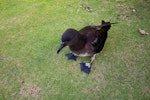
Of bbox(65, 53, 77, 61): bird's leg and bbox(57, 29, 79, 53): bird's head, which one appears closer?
bbox(57, 29, 79, 53): bird's head

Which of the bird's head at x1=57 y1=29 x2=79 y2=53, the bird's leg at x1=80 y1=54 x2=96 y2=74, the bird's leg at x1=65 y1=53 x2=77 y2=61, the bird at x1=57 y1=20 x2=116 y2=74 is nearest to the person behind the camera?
the bird's head at x1=57 y1=29 x2=79 y2=53

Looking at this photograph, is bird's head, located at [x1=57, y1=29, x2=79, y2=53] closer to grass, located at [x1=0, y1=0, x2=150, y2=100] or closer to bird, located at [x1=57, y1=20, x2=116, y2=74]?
→ bird, located at [x1=57, y1=20, x2=116, y2=74]

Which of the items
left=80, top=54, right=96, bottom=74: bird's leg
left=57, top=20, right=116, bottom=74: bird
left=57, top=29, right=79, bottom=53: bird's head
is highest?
left=57, top=29, right=79, bottom=53: bird's head

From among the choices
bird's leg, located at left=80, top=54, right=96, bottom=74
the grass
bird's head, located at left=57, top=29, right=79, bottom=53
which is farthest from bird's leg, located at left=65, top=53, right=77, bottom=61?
bird's head, located at left=57, top=29, right=79, bottom=53

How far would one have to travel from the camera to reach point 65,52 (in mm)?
3836

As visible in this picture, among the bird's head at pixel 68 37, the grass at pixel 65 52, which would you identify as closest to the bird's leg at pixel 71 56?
the grass at pixel 65 52

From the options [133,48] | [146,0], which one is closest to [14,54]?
[133,48]

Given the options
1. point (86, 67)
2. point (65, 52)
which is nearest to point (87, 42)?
point (86, 67)

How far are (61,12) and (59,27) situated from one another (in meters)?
0.55

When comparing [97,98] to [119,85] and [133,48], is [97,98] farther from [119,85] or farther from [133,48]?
[133,48]

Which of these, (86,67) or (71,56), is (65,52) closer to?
(71,56)

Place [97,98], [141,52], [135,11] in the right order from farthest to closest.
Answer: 1. [135,11]
2. [141,52]
3. [97,98]

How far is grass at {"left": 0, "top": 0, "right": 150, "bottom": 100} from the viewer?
3.22 m

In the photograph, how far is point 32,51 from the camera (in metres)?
3.85
